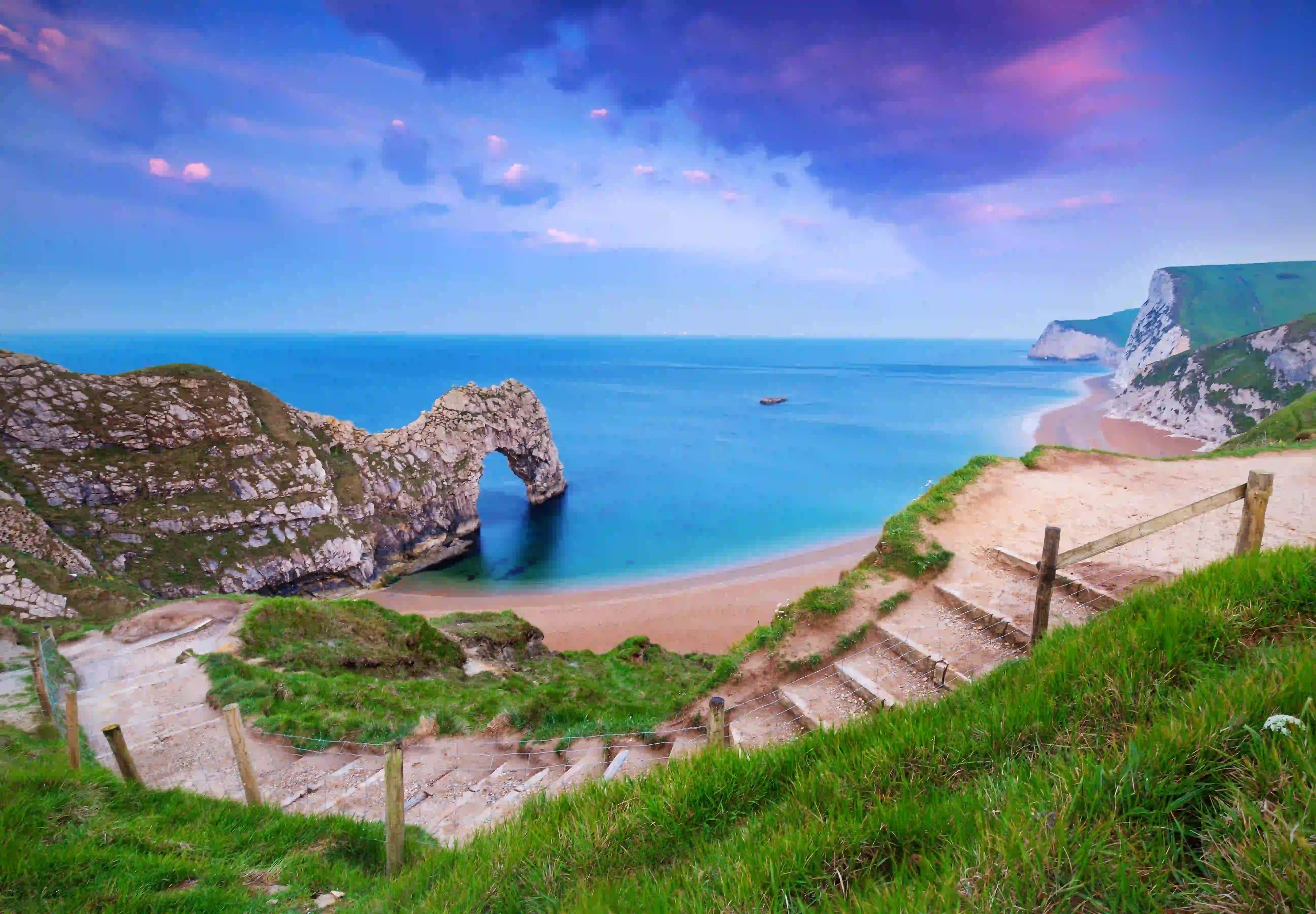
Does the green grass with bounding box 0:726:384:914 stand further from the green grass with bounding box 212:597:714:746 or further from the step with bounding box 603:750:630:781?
the green grass with bounding box 212:597:714:746

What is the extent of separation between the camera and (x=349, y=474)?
3256 centimetres

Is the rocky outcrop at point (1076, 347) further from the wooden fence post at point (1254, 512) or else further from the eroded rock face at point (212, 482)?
the wooden fence post at point (1254, 512)

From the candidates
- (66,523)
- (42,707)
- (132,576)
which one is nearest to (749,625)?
(42,707)

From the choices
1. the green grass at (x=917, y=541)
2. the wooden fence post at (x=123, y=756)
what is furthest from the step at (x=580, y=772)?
the green grass at (x=917, y=541)

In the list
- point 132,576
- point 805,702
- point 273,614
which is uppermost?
point 805,702

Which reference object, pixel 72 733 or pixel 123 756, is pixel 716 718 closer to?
pixel 123 756

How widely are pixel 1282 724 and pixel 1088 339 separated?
234 meters

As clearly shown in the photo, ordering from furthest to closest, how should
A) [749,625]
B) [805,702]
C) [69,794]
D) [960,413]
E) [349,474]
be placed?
[960,413]
[349,474]
[749,625]
[805,702]
[69,794]

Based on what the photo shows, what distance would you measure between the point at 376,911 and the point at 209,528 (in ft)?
96.2

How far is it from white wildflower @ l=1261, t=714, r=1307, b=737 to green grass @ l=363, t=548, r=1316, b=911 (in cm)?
4

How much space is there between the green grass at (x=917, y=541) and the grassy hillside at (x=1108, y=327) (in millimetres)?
218242

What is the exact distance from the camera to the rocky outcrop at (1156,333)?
98375 mm

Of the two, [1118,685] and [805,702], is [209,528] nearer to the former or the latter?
[805,702]

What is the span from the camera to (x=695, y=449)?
6744 centimetres
